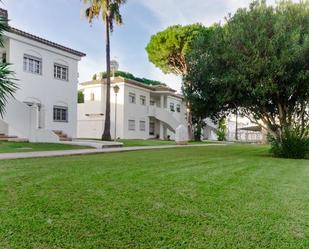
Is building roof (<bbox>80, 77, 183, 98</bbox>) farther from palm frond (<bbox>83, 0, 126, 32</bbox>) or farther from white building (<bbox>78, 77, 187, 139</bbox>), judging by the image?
palm frond (<bbox>83, 0, 126, 32</bbox>)

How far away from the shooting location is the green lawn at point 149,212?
11.4 feet

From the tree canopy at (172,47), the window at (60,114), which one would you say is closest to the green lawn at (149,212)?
the window at (60,114)

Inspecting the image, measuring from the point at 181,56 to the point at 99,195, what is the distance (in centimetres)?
2837

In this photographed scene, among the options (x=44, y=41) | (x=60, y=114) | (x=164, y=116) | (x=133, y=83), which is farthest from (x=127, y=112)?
(x=44, y=41)

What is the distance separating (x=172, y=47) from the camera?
3195 centimetres

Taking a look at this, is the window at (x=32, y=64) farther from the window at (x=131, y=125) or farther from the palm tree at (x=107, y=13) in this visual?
the window at (x=131, y=125)

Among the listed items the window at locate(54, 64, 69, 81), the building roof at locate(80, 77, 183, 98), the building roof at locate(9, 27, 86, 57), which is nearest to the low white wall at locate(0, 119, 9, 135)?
the building roof at locate(9, 27, 86, 57)

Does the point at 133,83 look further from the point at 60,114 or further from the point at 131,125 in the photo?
the point at 60,114

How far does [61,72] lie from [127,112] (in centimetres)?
1158

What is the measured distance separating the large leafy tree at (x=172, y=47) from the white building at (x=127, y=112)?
3579mm

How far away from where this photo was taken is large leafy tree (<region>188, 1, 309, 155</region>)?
519 inches

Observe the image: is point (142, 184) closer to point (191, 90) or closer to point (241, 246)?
point (241, 246)

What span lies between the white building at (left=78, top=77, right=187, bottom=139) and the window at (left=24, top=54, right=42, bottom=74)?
10.7 meters

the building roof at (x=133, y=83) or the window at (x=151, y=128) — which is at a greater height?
the building roof at (x=133, y=83)
